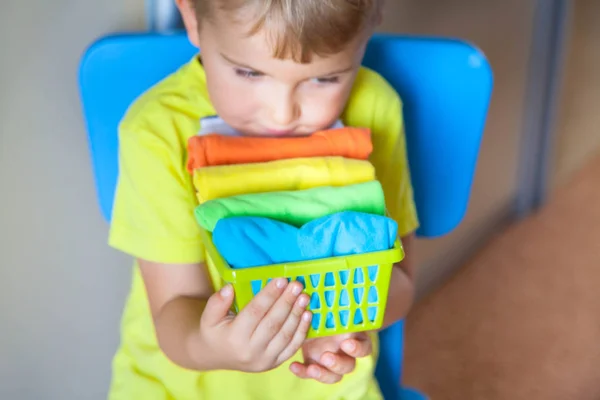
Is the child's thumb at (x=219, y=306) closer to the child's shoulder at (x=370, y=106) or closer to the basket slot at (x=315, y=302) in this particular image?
the basket slot at (x=315, y=302)

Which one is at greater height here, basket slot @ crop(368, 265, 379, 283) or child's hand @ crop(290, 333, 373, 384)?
basket slot @ crop(368, 265, 379, 283)

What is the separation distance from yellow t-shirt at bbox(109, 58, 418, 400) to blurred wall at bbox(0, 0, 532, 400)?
0.43 feet

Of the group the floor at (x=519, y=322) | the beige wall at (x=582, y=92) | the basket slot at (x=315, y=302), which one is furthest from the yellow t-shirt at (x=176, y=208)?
the beige wall at (x=582, y=92)

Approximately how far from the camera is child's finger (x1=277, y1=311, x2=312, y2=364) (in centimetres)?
70

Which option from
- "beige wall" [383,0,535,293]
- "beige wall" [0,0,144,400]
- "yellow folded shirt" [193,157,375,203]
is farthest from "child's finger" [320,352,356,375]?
"beige wall" [383,0,535,293]

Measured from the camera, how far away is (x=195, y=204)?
0.86m

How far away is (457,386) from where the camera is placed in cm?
184

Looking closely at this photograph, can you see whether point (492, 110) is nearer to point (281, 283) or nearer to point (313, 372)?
point (313, 372)

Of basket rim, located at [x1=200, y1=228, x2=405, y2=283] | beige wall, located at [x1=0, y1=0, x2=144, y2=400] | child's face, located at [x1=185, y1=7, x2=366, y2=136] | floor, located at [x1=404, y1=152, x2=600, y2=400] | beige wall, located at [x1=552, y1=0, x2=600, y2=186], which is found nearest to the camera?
basket rim, located at [x1=200, y1=228, x2=405, y2=283]

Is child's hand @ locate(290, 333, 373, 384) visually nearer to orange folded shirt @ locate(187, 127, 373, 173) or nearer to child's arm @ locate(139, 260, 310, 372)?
child's arm @ locate(139, 260, 310, 372)

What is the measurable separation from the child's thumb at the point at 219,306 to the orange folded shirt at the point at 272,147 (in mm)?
134

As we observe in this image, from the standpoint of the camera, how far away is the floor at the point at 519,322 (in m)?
1.85

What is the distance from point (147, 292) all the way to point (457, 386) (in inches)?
45.7

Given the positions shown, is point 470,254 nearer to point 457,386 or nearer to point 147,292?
point 457,386
